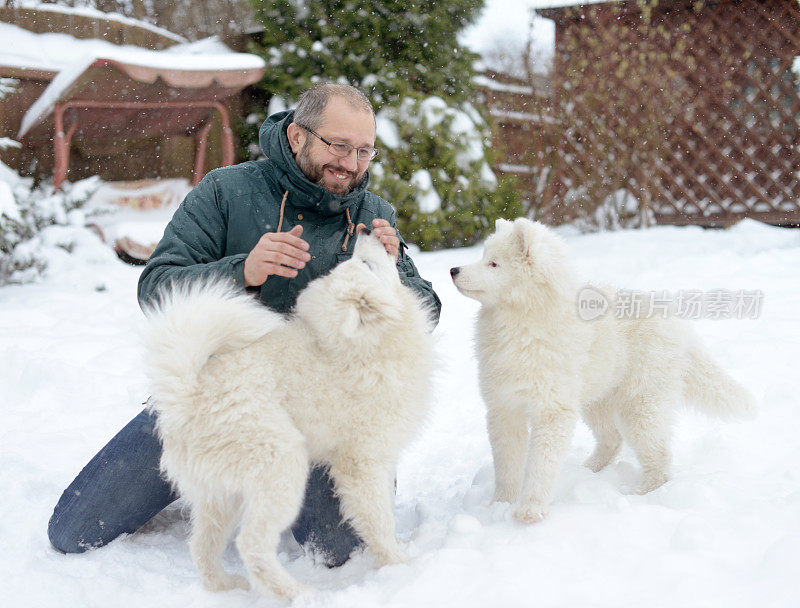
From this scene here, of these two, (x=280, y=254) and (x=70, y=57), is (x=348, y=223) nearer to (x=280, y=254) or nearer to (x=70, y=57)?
(x=280, y=254)

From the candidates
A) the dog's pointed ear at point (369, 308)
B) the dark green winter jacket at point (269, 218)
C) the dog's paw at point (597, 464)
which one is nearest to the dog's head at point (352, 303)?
the dog's pointed ear at point (369, 308)

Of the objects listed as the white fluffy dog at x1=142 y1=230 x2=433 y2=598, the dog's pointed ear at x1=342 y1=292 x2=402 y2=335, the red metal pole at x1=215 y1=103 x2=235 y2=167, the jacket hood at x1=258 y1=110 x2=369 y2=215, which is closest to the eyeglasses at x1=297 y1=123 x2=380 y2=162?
the jacket hood at x1=258 y1=110 x2=369 y2=215

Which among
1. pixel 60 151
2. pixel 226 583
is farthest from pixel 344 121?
pixel 60 151

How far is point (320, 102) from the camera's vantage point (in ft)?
7.91

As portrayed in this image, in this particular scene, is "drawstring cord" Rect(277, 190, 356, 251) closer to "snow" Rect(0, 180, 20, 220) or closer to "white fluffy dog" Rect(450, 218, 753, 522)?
"white fluffy dog" Rect(450, 218, 753, 522)

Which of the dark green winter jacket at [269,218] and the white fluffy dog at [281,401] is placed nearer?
the white fluffy dog at [281,401]

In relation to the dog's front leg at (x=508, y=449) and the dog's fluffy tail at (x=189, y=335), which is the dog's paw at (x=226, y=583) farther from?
the dog's front leg at (x=508, y=449)

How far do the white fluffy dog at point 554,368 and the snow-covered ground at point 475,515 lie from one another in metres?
0.19

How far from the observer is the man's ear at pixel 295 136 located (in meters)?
2.49

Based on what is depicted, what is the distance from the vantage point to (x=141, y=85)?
7.09m

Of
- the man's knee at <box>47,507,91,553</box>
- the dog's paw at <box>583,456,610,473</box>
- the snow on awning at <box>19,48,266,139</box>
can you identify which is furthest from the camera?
the snow on awning at <box>19,48,266,139</box>

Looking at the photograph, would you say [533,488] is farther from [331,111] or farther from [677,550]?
[331,111]

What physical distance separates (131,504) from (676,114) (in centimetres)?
859

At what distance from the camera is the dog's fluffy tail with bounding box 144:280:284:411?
186 centimetres
